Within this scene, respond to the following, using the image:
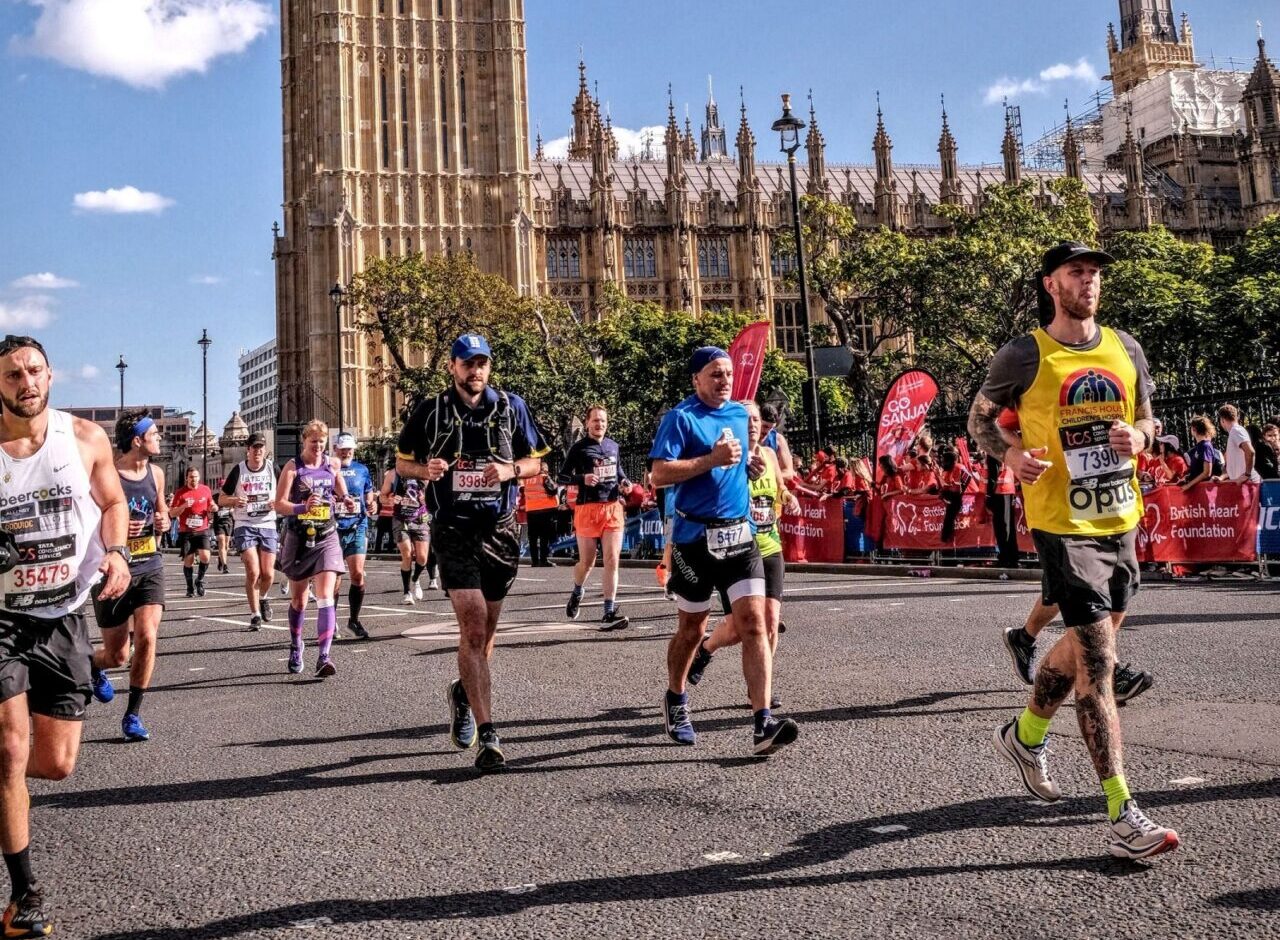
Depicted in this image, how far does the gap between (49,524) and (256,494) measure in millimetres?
7679

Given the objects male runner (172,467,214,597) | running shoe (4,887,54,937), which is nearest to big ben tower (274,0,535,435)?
male runner (172,467,214,597)

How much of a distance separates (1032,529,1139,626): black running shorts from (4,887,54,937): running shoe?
10.5 feet

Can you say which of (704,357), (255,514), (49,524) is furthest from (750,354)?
(49,524)

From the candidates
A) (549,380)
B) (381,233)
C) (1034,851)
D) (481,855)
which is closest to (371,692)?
(481,855)

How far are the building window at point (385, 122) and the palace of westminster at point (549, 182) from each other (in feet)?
0.31

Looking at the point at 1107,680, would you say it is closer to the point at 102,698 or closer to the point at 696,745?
the point at 696,745

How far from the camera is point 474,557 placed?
19.5 ft

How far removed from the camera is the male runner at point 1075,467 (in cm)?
412

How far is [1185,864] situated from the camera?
149 inches

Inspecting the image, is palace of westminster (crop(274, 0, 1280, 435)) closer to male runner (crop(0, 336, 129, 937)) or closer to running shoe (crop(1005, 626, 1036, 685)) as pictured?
running shoe (crop(1005, 626, 1036, 685))

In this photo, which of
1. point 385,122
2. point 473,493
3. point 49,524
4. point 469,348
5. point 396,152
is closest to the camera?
point 49,524

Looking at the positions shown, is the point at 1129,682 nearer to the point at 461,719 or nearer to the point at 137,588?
the point at 461,719

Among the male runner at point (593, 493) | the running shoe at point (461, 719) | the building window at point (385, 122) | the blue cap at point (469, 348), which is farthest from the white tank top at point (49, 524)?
the building window at point (385, 122)

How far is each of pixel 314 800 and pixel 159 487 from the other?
13.1ft
